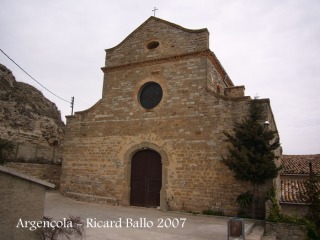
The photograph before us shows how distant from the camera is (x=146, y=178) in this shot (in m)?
12.4

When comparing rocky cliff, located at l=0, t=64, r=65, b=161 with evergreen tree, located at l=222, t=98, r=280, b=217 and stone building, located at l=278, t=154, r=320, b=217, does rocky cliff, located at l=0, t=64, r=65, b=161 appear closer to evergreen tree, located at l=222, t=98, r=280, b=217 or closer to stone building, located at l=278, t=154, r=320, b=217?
evergreen tree, located at l=222, t=98, r=280, b=217

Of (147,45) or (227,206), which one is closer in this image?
(227,206)

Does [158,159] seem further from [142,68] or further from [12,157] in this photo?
[12,157]

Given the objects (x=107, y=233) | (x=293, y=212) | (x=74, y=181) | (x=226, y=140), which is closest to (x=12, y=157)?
(x=74, y=181)

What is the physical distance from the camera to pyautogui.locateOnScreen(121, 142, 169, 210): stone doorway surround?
11.6m

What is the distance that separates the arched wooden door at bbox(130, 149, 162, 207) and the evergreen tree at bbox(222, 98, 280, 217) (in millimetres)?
3642

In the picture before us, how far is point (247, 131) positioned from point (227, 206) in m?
3.10

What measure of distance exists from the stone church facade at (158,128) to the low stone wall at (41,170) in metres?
1.78

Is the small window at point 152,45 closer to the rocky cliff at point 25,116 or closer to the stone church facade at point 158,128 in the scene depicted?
the stone church facade at point 158,128

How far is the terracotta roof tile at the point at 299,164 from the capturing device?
16.1 m

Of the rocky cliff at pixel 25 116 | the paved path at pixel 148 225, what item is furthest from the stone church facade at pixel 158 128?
the rocky cliff at pixel 25 116

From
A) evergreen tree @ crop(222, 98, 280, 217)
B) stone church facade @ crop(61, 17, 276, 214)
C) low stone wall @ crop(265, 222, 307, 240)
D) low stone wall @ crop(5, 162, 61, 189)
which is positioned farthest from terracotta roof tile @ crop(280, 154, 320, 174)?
low stone wall @ crop(5, 162, 61, 189)

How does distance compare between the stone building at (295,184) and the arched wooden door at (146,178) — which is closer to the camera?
the stone building at (295,184)

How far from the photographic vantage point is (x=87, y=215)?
9375 millimetres
